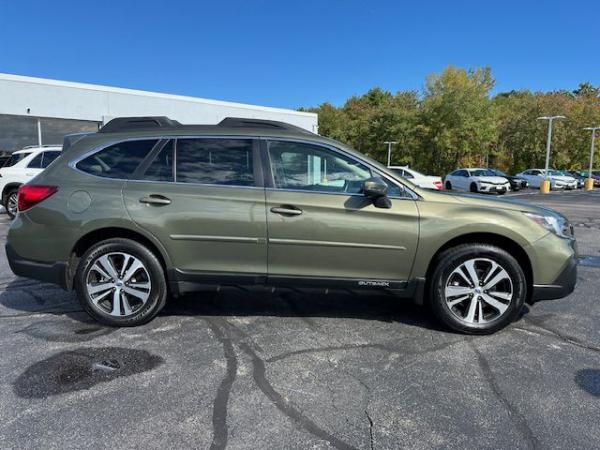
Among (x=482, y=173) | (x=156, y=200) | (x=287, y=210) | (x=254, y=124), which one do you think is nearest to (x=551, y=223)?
(x=287, y=210)

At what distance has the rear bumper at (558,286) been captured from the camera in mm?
3760

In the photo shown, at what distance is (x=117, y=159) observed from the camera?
13.0 feet

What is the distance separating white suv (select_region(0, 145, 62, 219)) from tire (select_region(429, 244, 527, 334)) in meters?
10.9

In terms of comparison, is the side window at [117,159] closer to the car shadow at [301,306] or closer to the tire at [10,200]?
the car shadow at [301,306]

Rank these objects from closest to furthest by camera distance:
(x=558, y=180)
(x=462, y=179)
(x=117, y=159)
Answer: (x=117, y=159) → (x=462, y=179) → (x=558, y=180)

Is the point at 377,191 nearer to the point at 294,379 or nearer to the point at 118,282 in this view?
the point at 294,379

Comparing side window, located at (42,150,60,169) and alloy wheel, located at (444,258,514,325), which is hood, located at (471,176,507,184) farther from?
alloy wheel, located at (444,258,514,325)

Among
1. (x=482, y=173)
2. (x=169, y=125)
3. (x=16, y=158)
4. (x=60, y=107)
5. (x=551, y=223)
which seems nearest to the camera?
(x=551, y=223)

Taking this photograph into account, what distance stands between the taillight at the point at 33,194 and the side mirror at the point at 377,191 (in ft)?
8.72

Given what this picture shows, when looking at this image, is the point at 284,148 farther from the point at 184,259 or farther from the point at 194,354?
the point at 194,354

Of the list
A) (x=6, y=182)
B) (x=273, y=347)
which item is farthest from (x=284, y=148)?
(x=6, y=182)

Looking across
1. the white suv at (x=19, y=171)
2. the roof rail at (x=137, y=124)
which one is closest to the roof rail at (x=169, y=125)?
the roof rail at (x=137, y=124)

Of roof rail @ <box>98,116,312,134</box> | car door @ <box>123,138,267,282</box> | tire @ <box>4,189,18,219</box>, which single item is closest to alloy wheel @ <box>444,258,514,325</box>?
car door @ <box>123,138,267,282</box>

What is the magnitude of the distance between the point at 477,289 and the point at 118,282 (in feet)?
10.0
